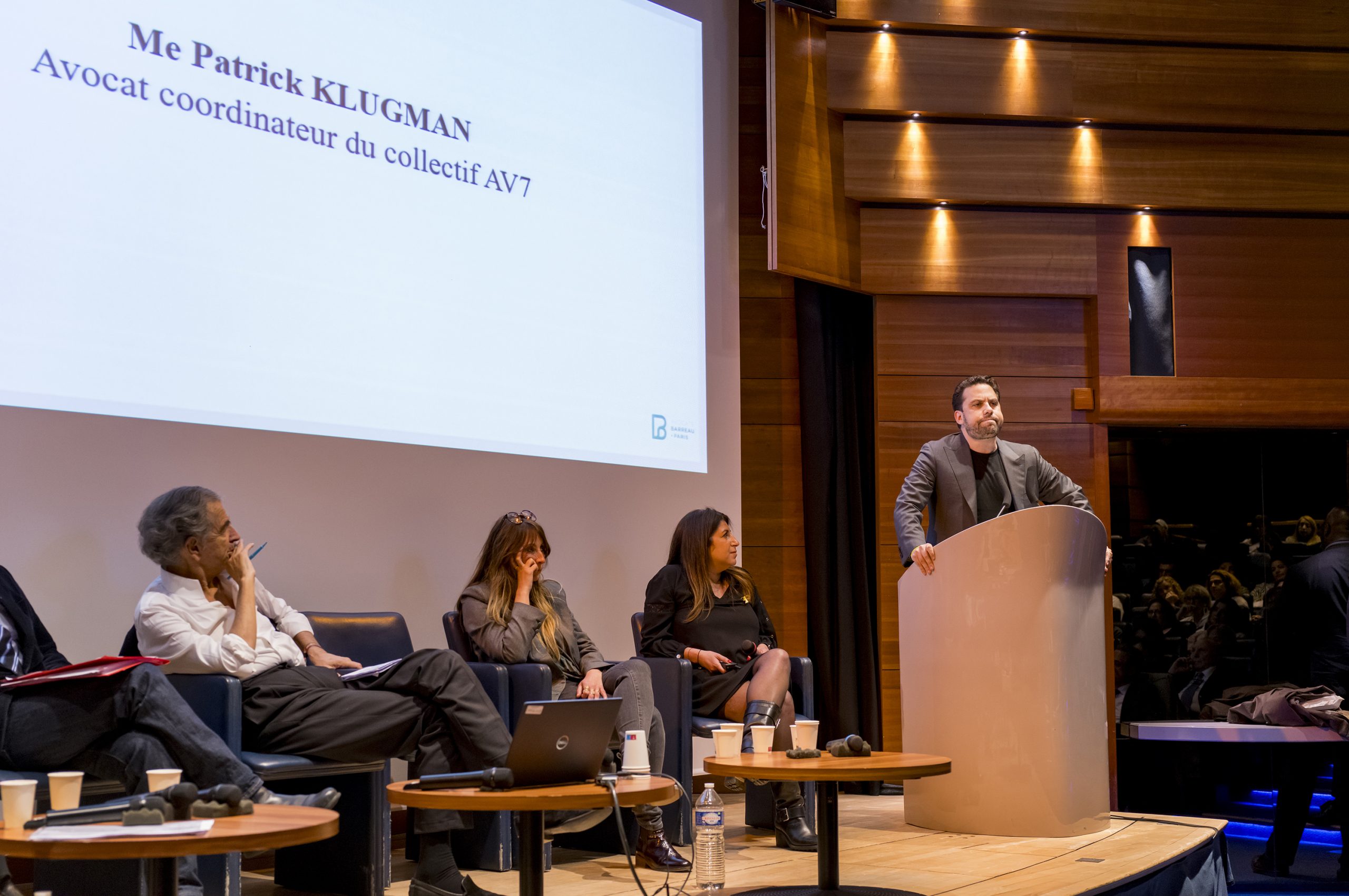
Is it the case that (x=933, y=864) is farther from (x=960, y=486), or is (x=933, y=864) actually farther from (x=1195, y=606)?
(x=1195, y=606)

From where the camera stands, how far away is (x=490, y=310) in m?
4.14

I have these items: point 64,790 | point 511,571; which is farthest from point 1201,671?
point 64,790

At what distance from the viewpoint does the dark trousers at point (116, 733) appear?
2.43 metres

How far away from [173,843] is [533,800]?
1.79ft

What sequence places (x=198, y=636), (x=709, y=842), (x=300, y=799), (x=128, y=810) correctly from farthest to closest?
(x=709, y=842) < (x=198, y=636) < (x=300, y=799) < (x=128, y=810)

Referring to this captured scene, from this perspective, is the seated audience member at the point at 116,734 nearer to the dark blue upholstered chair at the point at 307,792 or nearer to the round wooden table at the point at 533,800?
the dark blue upholstered chair at the point at 307,792

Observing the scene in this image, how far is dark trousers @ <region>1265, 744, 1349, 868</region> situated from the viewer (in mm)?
4293

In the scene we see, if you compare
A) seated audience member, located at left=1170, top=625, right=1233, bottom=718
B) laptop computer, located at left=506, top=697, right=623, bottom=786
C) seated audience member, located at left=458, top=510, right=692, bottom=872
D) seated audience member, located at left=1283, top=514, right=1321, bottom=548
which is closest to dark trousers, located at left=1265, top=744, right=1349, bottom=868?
seated audience member, located at left=1170, top=625, right=1233, bottom=718

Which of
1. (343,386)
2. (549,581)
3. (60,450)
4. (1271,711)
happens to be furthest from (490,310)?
(1271,711)

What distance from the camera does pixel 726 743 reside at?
9.18 ft

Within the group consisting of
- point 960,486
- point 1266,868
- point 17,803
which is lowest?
point 1266,868

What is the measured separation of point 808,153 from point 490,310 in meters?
1.80

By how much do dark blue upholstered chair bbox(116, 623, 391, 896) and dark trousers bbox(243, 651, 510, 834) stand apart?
0.05 metres

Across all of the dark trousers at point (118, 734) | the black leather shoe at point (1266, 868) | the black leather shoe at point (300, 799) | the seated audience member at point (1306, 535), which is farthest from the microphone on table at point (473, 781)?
the seated audience member at point (1306, 535)
